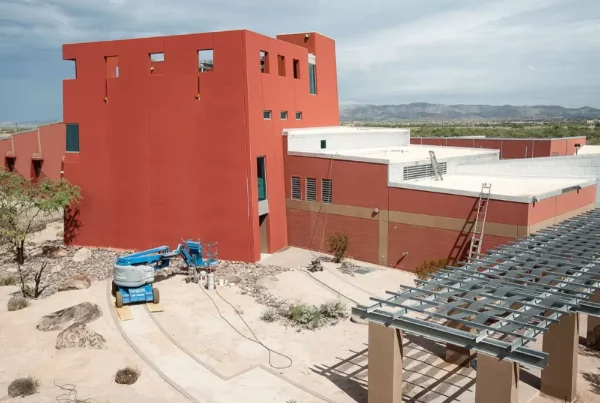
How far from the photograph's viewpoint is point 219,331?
57.5 ft

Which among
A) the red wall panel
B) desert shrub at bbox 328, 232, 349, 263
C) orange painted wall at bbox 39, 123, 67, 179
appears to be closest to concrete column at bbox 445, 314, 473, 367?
the red wall panel

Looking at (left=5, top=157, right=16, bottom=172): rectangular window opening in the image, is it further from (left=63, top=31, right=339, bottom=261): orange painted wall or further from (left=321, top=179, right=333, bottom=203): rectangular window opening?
(left=321, top=179, right=333, bottom=203): rectangular window opening

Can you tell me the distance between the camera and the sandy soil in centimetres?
1336

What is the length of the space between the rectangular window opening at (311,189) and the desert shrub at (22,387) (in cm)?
1634

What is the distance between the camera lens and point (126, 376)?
14008 mm

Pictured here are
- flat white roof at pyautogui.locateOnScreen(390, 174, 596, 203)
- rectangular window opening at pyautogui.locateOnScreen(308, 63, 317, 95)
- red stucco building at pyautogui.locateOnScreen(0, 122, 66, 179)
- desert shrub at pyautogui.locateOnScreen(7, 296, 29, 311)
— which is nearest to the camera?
desert shrub at pyautogui.locateOnScreen(7, 296, 29, 311)

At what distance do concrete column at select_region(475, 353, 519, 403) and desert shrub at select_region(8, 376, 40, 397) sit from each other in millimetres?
11150

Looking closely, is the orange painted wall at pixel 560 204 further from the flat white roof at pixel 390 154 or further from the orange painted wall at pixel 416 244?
the flat white roof at pixel 390 154

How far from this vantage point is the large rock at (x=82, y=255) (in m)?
26.1

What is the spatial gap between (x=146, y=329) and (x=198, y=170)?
983cm

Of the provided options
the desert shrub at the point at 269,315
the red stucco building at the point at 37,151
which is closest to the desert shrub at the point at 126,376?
the desert shrub at the point at 269,315

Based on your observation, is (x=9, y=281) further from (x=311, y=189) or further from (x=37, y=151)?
(x=311, y=189)

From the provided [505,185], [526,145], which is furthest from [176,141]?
[526,145]

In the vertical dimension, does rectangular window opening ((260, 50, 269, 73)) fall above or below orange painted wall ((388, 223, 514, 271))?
above
